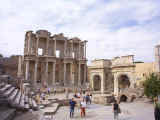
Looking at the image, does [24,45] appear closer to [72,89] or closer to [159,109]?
[72,89]

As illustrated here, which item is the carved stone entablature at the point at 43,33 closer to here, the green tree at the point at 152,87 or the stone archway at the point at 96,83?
the stone archway at the point at 96,83

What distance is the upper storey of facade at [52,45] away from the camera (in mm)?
28859

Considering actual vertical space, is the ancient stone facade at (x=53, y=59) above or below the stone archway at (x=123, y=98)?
above

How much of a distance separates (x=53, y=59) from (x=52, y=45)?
4.18m

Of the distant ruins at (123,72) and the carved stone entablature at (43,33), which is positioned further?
the carved stone entablature at (43,33)

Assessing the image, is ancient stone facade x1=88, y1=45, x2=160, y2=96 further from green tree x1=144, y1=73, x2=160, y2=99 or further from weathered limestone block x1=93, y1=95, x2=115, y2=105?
weathered limestone block x1=93, y1=95, x2=115, y2=105

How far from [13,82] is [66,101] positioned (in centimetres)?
623

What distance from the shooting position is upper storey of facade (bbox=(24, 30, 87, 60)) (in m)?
28.9

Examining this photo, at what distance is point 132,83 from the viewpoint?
2372 cm

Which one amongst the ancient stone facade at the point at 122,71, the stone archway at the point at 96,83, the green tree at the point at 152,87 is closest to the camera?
the green tree at the point at 152,87

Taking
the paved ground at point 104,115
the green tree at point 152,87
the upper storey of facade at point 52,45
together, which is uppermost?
the upper storey of facade at point 52,45

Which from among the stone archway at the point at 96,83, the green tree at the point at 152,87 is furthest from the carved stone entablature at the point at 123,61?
the green tree at the point at 152,87

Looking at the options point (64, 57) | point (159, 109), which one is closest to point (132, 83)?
point (64, 57)

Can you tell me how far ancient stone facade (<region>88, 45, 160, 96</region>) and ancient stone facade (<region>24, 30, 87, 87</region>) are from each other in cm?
570
